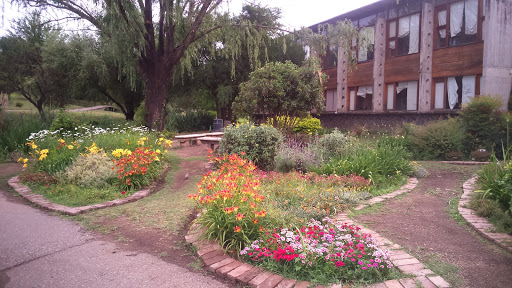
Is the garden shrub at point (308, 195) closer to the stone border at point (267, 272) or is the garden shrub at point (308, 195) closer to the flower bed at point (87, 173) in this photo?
the stone border at point (267, 272)

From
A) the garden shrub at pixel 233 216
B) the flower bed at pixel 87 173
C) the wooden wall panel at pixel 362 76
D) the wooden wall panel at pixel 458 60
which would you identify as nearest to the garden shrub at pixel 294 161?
the flower bed at pixel 87 173

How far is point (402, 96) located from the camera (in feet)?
56.2

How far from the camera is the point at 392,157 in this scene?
728 cm

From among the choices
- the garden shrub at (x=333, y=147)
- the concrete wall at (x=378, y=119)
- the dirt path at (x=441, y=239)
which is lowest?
the dirt path at (x=441, y=239)

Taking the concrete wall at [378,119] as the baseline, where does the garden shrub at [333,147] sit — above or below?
below

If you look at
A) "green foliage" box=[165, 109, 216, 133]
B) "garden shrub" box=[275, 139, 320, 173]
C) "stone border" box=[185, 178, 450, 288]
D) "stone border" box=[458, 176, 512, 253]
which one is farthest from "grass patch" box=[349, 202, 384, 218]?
"green foliage" box=[165, 109, 216, 133]

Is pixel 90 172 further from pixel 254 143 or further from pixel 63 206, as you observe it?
pixel 254 143

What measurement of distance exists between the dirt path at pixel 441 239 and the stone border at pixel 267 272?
0.50ft

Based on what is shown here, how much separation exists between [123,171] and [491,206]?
564 cm

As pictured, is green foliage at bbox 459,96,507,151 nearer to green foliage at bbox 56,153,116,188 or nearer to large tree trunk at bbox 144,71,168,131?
green foliage at bbox 56,153,116,188

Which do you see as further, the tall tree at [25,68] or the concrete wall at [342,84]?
the tall tree at [25,68]

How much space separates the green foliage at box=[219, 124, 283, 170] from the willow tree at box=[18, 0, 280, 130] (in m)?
5.14

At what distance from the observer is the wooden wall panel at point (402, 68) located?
16.2 m

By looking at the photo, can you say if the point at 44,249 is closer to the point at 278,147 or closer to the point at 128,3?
the point at 278,147
